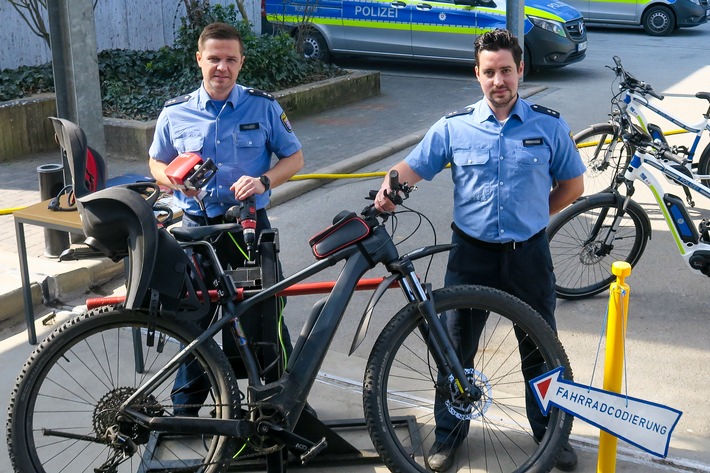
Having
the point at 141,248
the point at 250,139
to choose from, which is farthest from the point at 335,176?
the point at 141,248

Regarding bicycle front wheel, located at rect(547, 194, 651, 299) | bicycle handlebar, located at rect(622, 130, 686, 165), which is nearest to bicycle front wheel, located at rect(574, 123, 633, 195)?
bicycle handlebar, located at rect(622, 130, 686, 165)

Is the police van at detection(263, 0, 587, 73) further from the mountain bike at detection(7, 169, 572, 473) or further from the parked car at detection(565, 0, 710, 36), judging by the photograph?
the mountain bike at detection(7, 169, 572, 473)

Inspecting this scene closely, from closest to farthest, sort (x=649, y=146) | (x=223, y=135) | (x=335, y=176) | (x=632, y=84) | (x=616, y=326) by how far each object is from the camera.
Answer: (x=616, y=326)
(x=223, y=135)
(x=649, y=146)
(x=632, y=84)
(x=335, y=176)

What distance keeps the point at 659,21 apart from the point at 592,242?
14770mm

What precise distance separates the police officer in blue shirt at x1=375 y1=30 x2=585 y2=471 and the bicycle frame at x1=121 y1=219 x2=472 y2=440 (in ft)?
0.84

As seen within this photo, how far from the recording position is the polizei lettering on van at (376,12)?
14.8 meters


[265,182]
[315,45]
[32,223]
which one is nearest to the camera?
[265,182]

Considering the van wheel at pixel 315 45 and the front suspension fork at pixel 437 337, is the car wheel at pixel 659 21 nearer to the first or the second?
the van wheel at pixel 315 45

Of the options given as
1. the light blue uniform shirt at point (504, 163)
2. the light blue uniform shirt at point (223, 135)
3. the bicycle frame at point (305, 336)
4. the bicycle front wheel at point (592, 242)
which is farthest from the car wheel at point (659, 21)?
the bicycle frame at point (305, 336)

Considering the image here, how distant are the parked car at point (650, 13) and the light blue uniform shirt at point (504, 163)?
54.9 feet

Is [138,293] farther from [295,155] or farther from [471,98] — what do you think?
[471,98]

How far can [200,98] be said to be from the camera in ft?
14.9

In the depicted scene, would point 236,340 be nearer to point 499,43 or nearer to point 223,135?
point 223,135

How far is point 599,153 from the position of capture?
8.38 m
